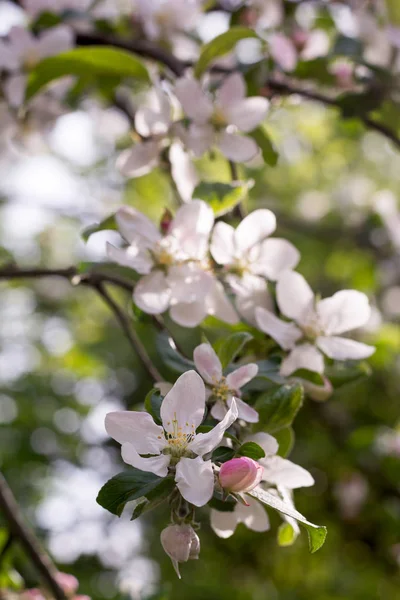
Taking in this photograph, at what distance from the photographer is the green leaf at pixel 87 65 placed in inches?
44.8

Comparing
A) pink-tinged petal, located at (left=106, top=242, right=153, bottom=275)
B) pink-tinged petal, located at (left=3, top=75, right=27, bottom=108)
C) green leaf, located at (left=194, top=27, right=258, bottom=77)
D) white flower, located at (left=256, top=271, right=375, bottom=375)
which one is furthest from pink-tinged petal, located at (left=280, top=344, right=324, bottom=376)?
pink-tinged petal, located at (left=3, top=75, right=27, bottom=108)

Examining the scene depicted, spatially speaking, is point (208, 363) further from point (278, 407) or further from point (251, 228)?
point (251, 228)

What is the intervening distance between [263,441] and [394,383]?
270 centimetres

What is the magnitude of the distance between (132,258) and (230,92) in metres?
0.33

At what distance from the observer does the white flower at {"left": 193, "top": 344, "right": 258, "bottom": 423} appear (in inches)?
28.3

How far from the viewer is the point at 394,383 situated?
3279 millimetres

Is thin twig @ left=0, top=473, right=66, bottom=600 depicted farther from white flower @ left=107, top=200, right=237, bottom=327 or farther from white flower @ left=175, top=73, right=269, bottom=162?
white flower @ left=175, top=73, right=269, bottom=162

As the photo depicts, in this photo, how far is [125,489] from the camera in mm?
633

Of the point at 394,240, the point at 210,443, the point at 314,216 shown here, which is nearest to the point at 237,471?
the point at 210,443

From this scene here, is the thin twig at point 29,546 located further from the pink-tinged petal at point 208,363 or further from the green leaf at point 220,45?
the green leaf at point 220,45

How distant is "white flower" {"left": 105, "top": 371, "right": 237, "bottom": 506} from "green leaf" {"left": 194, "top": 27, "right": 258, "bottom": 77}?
0.61m

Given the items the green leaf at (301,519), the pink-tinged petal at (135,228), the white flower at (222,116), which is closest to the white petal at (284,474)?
the green leaf at (301,519)

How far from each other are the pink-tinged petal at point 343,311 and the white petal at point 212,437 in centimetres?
33

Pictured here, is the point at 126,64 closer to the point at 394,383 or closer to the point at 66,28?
the point at 66,28
